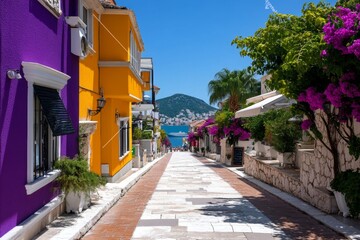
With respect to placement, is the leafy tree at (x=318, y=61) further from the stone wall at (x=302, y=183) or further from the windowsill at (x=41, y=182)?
the windowsill at (x=41, y=182)

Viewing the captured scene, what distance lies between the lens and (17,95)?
6.38 m

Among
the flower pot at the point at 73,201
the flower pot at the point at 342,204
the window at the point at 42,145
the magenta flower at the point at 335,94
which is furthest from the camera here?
the flower pot at the point at 73,201

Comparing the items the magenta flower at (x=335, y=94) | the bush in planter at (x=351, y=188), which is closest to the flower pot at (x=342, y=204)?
the bush in planter at (x=351, y=188)

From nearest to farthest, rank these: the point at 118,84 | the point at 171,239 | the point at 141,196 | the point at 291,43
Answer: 1. the point at 171,239
2. the point at 291,43
3. the point at 141,196
4. the point at 118,84

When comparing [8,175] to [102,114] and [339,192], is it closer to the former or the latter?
[339,192]

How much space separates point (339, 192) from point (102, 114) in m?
9.71

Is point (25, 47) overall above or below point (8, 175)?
above

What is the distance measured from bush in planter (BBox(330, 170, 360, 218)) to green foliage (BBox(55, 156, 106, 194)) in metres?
4.97

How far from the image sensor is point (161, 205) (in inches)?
440

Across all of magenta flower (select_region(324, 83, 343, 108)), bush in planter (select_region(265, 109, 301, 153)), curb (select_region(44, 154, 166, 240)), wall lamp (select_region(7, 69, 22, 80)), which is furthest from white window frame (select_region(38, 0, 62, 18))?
bush in planter (select_region(265, 109, 301, 153))

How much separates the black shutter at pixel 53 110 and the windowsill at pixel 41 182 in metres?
0.80

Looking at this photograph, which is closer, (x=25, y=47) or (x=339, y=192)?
(x=25, y=47)

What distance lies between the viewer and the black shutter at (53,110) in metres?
7.38

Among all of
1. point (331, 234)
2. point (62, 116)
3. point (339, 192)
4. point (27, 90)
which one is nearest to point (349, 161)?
point (339, 192)
